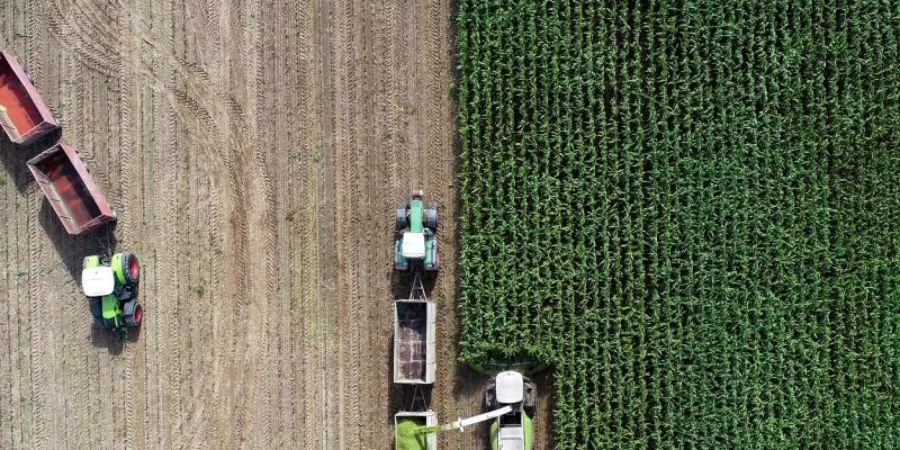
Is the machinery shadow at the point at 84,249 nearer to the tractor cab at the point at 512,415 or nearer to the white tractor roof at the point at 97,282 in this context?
the white tractor roof at the point at 97,282

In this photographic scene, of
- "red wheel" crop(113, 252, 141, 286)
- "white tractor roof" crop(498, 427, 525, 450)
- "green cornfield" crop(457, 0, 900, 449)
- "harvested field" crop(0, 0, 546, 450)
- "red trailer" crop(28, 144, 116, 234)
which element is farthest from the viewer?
"harvested field" crop(0, 0, 546, 450)

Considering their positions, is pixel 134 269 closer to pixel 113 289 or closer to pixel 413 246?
pixel 113 289

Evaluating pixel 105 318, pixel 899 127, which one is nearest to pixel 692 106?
pixel 899 127

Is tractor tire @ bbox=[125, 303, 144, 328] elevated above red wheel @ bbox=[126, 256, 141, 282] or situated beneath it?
situated beneath

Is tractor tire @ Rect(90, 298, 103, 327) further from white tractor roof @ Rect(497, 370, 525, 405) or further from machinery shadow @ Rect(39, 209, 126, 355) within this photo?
white tractor roof @ Rect(497, 370, 525, 405)

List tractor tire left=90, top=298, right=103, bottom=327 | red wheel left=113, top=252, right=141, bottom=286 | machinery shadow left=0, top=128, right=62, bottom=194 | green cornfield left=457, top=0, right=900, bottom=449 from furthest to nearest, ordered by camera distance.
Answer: machinery shadow left=0, top=128, right=62, bottom=194
tractor tire left=90, top=298, right=103, bottom=327
red wheel left=113, top=252, right=141, bottom=286
green cornfield left=457, top=0, right=900, bottom=449

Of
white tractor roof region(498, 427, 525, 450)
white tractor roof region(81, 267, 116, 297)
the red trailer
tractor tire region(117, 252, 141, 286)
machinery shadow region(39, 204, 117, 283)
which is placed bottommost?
white tractor roof region(498, 427, 525, 450)

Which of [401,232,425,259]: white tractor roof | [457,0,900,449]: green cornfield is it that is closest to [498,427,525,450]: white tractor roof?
[457,0,900,449]: green cornfield

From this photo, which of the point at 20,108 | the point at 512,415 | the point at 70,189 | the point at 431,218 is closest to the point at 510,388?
the point at 512,415
